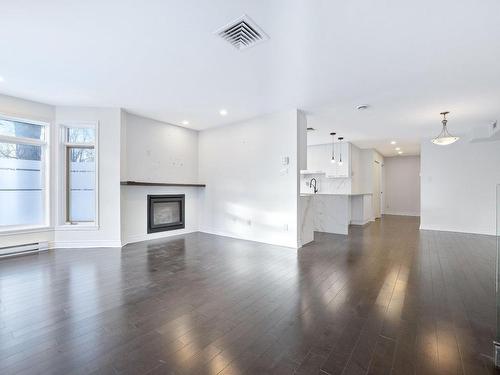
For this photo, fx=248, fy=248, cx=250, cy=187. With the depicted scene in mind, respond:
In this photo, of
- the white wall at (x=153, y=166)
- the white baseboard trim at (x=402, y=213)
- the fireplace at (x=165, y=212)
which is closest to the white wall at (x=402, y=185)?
the white baseboard trim at (x=402, y=213)

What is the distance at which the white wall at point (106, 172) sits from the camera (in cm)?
489

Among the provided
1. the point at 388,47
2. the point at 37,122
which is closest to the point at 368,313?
the point at 388,47

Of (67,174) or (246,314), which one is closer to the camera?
(246,314)

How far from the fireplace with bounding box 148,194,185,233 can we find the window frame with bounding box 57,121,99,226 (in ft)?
3.66

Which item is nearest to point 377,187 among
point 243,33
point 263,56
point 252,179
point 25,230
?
point 252,179

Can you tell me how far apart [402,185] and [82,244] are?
39.8ft

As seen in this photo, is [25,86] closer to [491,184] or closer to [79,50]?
[79,50]

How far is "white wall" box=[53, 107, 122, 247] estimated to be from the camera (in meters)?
4.89

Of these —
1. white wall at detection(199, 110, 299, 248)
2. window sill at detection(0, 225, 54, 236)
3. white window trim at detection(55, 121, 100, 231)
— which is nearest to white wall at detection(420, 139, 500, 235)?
white wall at detection(199, 110, 299, 248)

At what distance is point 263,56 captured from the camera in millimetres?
2947

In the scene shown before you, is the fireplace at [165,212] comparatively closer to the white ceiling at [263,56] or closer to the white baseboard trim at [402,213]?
the white ceiling at [263,56]

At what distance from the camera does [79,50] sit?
9.39ft

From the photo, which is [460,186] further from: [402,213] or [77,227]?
[77,227]

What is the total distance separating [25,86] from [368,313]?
221 inches
